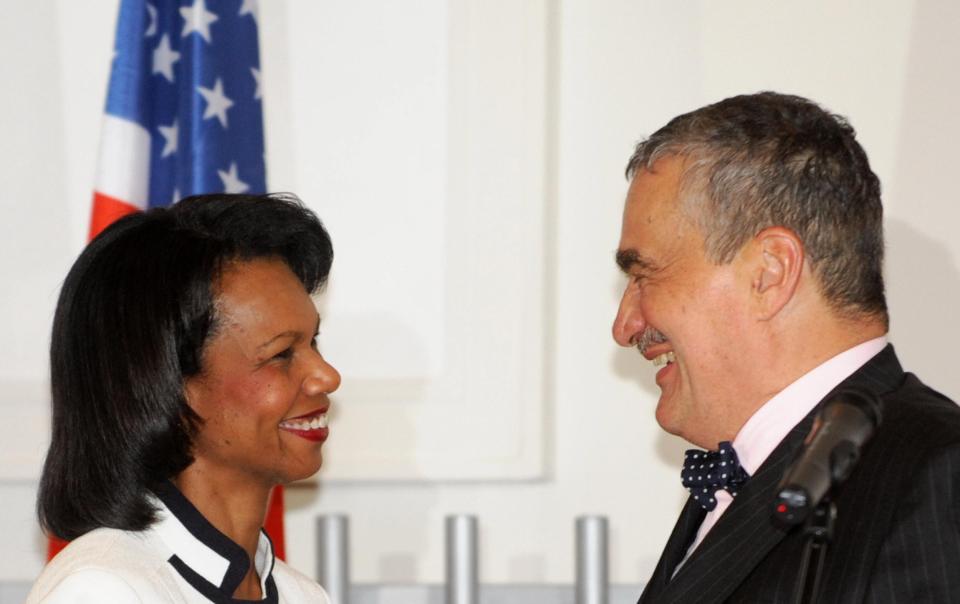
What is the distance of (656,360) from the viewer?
8.98ft

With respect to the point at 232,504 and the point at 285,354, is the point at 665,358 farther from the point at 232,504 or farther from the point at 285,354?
the point at 232,504

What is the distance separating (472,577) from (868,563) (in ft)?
6.83

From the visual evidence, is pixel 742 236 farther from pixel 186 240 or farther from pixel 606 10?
pixel 606 10

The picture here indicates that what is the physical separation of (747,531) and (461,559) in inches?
70.9

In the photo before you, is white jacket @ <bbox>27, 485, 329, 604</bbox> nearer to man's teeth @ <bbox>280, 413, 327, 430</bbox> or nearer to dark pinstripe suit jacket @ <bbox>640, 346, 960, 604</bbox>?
man's teeth @ <bbox>280, 413, 327, 430</bbox>

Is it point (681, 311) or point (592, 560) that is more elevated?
point (681, 311)

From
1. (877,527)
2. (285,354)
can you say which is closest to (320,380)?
(285,354)

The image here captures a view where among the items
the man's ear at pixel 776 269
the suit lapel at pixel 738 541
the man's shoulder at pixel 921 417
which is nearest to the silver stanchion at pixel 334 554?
the suit lapel at pixel 738 541

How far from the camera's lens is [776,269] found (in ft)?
8.05

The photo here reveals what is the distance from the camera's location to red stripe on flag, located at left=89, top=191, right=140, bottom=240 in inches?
159

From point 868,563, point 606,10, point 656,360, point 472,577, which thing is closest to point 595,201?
point 606,10

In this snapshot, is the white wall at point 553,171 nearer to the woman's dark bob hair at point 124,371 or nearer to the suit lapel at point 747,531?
the woman's dark bob hair at point 124,371

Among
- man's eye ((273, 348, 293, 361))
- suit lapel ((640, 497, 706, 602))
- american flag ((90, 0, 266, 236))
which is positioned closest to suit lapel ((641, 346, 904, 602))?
suit lapel ((640, 497, 706, 602))

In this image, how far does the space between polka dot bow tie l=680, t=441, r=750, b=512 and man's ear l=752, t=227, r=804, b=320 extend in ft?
0.95
